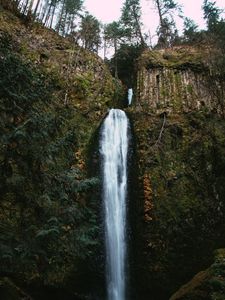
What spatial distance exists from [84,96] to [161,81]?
444cm

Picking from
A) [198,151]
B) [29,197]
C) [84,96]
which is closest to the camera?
[29,197]

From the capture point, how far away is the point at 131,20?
29578 mm

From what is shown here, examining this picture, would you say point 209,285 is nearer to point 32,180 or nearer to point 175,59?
point 32,180

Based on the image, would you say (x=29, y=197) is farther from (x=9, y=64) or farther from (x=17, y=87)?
(x=9, y=64)

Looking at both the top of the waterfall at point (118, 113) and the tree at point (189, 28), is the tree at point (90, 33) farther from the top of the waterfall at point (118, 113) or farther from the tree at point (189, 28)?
the top of the waterfall at point (118, 113)

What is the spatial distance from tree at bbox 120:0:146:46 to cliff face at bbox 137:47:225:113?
8060mm

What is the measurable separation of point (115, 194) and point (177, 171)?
3.11 meters

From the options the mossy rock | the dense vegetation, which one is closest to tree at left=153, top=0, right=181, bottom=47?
the dense vegetation

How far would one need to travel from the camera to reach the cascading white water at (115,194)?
13.9m

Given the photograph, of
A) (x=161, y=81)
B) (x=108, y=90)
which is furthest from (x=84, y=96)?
(x=161, y=81)

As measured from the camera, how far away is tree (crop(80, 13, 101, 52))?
2688 centimetres

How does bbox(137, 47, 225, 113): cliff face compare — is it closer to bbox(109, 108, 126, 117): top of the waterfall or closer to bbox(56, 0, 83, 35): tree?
bbox(109, 108, 126, 117): top of the waterfall

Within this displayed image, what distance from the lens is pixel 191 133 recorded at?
57.8ft

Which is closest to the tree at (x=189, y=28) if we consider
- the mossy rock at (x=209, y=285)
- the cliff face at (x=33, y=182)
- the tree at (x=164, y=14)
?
the tree at (x=164, y=14)
